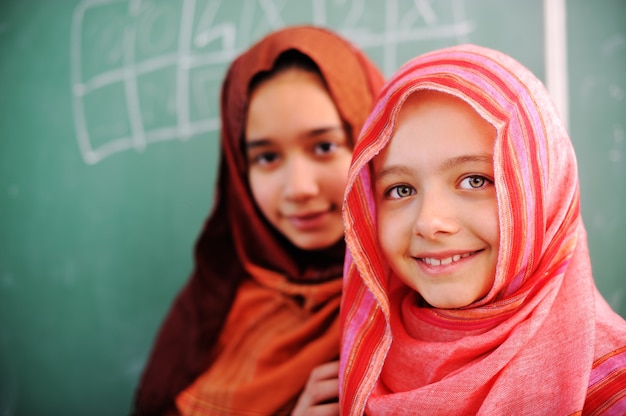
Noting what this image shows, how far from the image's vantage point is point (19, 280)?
169 cm

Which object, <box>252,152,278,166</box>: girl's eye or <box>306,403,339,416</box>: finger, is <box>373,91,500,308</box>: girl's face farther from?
<box>252,152,278,166</box>: girl's eye

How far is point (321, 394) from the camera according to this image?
1.03 m

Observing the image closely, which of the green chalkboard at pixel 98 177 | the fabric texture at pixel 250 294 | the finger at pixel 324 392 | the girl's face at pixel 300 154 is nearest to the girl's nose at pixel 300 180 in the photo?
the girl's face at pixel 300 154

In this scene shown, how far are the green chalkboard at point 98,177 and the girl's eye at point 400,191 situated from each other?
2.93 feet

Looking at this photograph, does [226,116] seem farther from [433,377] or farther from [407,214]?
[433,377]

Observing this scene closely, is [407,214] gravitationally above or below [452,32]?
below

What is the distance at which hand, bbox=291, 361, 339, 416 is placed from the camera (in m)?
1.01

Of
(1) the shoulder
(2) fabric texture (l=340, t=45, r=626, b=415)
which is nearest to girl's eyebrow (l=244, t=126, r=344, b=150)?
(2) fabric texture (l=340, t=45, r=626, b=415)

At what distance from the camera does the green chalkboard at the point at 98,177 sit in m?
1.65

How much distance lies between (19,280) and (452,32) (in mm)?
1421

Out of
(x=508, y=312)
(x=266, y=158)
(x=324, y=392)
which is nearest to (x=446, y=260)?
(x=508, y=312)

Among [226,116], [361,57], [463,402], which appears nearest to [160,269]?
[226,116]

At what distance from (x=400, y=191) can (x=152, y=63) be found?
1.05 m

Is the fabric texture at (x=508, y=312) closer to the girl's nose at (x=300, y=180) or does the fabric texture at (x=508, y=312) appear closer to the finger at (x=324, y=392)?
the finger at (x=324, y=392)
